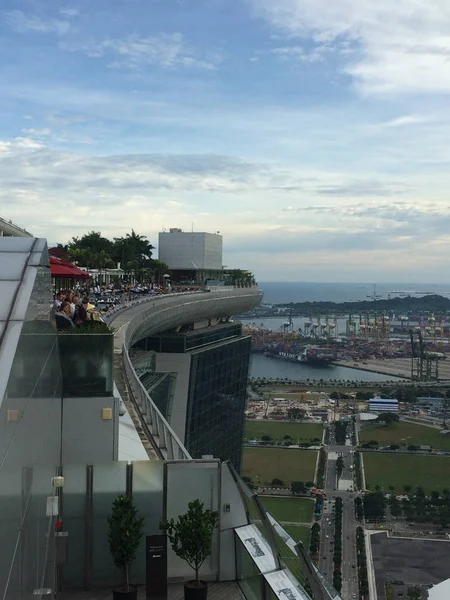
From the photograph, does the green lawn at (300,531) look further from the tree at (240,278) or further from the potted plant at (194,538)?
the potted plant at (194,538)

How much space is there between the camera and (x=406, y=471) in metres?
72.4

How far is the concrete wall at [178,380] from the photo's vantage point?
41.8 meters

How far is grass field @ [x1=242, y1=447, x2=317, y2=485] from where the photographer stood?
70.4 m

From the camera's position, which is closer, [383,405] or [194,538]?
[194,538]

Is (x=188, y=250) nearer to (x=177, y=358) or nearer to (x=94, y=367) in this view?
(x=177, y=358)

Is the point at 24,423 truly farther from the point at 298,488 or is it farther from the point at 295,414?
the point at 295,414

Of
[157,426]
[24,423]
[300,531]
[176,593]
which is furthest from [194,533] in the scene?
[300,531]

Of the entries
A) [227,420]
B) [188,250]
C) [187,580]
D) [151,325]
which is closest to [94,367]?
[187,580]

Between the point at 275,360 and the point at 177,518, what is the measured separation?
605 feet

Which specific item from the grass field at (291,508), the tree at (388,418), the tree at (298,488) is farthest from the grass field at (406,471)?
the tree at (388,418)

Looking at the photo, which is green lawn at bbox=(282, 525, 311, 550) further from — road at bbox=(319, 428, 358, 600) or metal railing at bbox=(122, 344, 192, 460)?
metal railing at bbox=(122, 344, 192, 460)

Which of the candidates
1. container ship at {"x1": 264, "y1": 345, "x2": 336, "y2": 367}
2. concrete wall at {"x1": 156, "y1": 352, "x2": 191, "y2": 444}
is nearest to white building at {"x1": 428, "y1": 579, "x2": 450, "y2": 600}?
concrete wall at {"x1": 156, "y1": 352, "x2": 191, "y2": 444}

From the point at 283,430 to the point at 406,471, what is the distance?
24.5m

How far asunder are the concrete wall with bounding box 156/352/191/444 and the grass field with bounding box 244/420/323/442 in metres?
47.4
